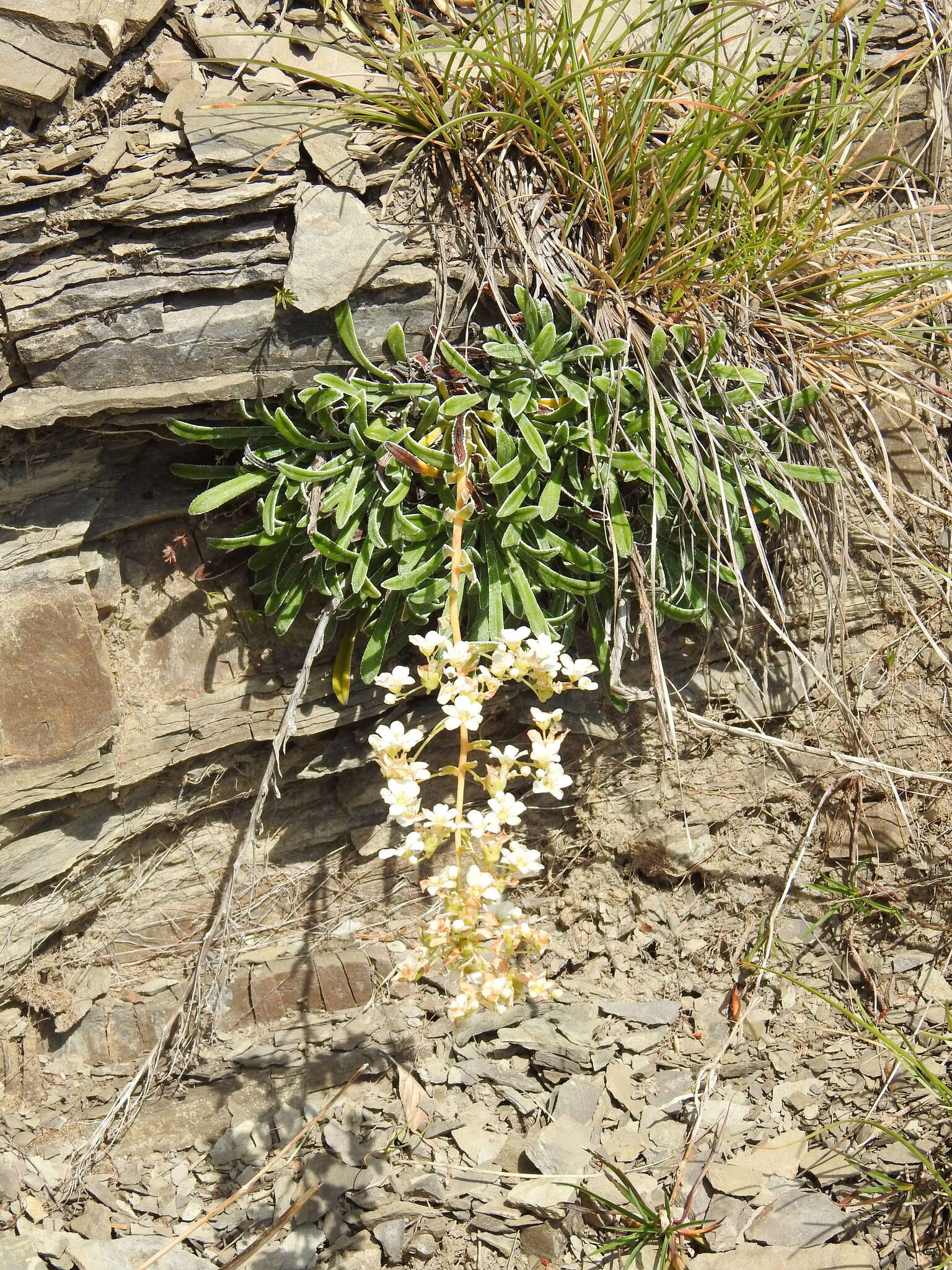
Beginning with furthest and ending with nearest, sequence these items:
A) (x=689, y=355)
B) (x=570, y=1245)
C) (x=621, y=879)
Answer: (x=621, y=879)
(x=689, y=355)
(x=570, y=1245)

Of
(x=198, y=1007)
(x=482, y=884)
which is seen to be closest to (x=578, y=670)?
(x=482, y=884)

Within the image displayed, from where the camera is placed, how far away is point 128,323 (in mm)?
2949

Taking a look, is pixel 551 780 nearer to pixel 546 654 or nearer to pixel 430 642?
pixel 546 654

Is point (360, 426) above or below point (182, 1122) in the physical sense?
above

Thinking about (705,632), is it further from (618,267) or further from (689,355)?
(618,267)

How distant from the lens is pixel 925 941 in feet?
11.2

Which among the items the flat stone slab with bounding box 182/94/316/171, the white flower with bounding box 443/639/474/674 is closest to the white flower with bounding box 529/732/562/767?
the white flower with bounding box 443/639/474/674

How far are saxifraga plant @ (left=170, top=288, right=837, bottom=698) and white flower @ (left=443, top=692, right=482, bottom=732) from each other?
0.74 m

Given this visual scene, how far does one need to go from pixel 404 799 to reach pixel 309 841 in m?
1.55

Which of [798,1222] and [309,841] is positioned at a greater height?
[309,841]

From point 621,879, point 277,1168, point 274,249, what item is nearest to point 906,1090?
point 621,879

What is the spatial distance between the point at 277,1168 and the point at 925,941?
2243 mm

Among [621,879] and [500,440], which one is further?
[621,879]

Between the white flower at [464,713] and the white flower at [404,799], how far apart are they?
0.17m
